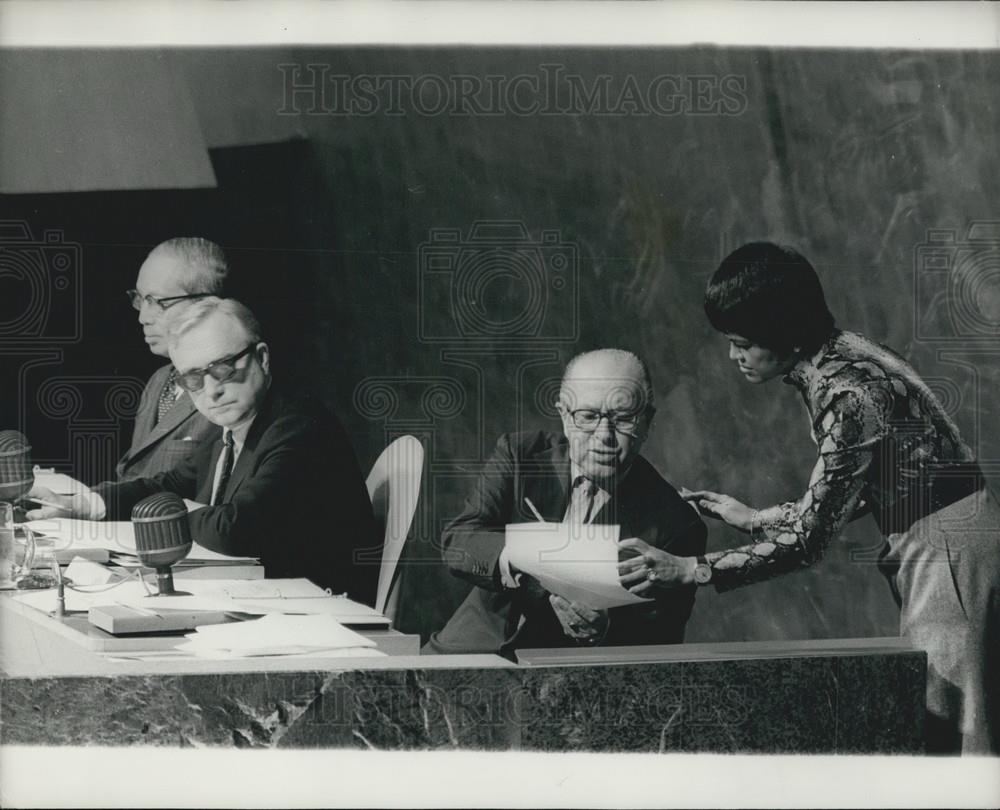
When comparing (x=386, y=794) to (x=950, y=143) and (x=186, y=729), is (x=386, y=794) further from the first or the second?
(x=950, y=143)

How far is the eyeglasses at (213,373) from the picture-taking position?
5.41 meters

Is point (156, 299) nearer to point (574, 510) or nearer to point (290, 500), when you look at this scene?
point (290, 500)

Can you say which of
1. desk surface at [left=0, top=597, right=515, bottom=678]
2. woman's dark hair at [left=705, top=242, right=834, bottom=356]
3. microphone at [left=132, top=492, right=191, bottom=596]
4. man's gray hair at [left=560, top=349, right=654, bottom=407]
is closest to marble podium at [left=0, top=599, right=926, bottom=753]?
desk surface at [left=0, top=597, right=515, bottom=678]

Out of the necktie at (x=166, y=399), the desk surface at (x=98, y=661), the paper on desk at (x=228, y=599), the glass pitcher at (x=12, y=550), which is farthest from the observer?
the necktie at (x=166, y=399)

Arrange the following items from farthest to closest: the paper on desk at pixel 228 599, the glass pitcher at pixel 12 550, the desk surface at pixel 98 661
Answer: the glass pitcher at pixel 12 550 → the paper on desk at pixel 228 599 → the desk surface at pixel 98 661

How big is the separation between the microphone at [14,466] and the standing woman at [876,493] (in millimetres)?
2285

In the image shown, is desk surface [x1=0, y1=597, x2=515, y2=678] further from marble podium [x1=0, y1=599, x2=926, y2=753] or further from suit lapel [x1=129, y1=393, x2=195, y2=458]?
suit lapel [x1=129, y1=393, x2=195, y2=458]

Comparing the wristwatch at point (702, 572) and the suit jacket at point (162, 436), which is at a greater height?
the suit jacket at point (162, 436)

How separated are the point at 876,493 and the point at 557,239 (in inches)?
56.6

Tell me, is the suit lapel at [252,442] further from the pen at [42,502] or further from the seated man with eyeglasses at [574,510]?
the seated man with eyeglasses at [574,510]

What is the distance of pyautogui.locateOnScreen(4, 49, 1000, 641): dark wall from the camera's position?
5.34 m

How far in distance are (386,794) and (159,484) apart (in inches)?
52.3

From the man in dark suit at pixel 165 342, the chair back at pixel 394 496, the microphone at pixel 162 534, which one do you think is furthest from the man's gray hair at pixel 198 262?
the chair back at pixel 394 496

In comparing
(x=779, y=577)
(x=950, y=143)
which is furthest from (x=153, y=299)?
(x=950, y=143)
